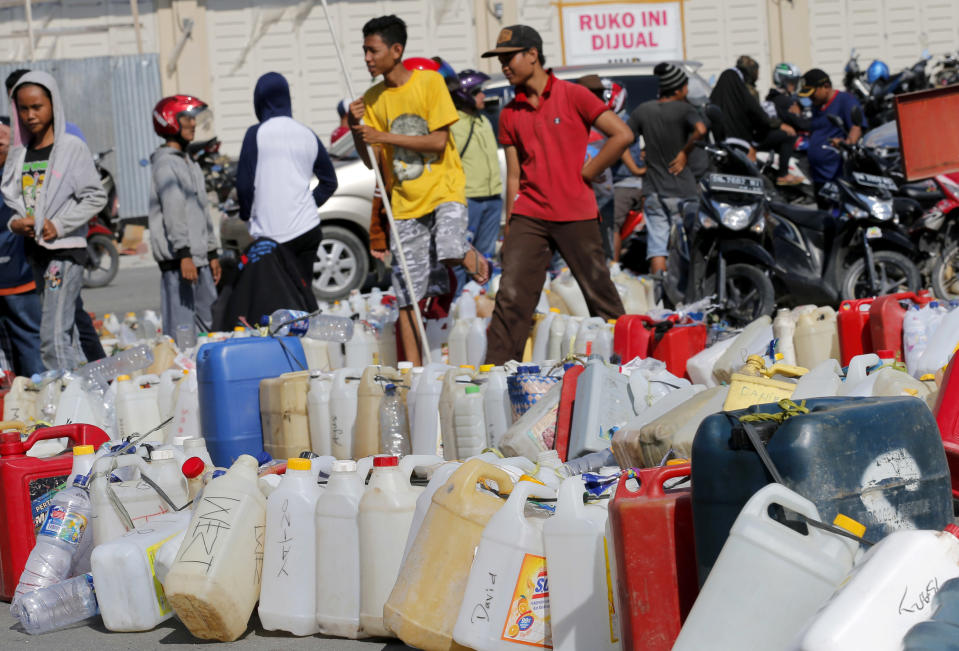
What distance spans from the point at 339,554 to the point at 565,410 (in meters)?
1.39

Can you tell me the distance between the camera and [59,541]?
4551mm

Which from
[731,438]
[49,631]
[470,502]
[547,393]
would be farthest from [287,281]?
[731,438]

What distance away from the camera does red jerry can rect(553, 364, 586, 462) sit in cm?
493

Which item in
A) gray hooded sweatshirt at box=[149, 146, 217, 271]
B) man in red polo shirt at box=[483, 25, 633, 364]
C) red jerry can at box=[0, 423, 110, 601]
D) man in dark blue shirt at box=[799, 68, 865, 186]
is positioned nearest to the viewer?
red jerry can at box=[0, 423, 110, 601]

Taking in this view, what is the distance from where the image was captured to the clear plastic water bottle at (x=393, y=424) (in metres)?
5.74

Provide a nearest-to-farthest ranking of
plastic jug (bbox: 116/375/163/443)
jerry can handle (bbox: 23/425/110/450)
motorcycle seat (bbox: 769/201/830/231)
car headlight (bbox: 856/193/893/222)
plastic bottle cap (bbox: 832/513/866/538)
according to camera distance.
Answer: plastic bottle cap (bbox: 832/513/866/538)
jerry can handle (bbox: 23/425/110/450)
plastic jug (bbox: 116/375/163/443)
car headlight (bbox: 856/193/893/222)
motorcycle seat (bbox: 769/201/830/231)

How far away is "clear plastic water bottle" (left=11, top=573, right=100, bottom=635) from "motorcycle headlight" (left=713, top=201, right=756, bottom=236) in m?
5.46

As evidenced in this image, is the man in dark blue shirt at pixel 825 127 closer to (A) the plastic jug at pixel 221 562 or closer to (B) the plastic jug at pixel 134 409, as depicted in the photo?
(B) the plastic jug at pixel 134 409

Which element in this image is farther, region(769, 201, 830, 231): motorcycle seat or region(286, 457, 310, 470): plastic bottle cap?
region(769, 201, 830, 231): motorcycle seat

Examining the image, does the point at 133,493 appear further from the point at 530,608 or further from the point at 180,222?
the point at 180,222

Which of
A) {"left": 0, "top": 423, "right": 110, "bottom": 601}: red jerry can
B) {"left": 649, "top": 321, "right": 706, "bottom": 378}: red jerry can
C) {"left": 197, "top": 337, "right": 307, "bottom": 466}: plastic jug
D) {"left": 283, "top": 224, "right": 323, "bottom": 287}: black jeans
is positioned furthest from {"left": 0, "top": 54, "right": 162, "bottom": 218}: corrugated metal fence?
{"left": 0, "top": 423, "right": 110, "bottom": 601}: red jerry can

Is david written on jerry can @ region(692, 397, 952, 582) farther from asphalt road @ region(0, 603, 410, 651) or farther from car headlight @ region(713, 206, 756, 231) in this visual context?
car headlight @ region(713, 206, 756, 231)

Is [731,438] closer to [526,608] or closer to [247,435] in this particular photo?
[526,608]

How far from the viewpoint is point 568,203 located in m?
6.98
